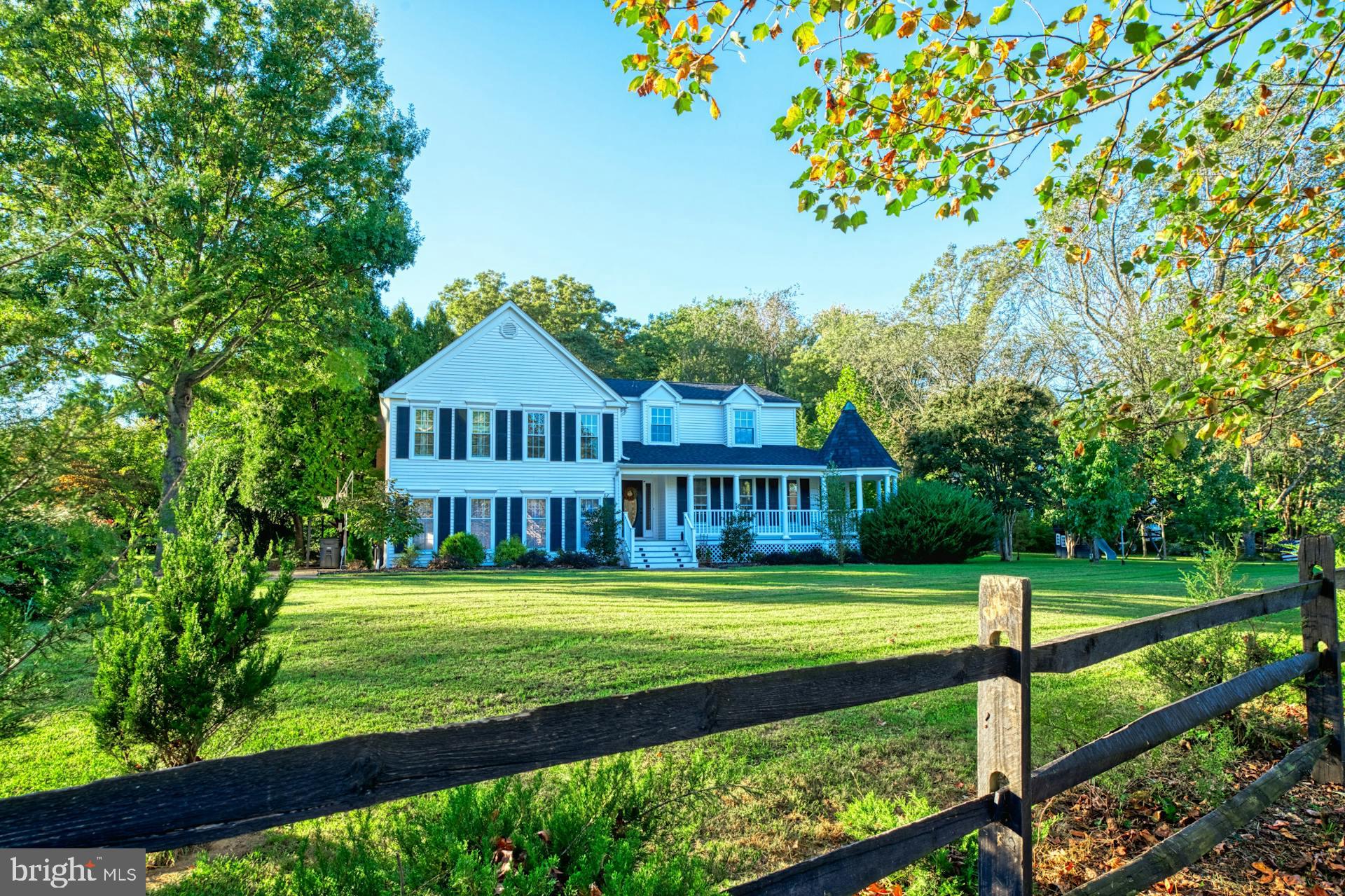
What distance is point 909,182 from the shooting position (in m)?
4.27

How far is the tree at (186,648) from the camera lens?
11.1 feet

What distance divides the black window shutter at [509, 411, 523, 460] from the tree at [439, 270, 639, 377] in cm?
1770

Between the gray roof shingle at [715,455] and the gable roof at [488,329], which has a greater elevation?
the gable roof at [488,329]

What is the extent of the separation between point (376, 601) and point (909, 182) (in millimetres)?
10237

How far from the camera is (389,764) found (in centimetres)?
147

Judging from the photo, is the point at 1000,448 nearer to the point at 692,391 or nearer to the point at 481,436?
the point at 692,391

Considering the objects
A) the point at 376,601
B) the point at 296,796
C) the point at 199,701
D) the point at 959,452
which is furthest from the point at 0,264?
the point at 959,452

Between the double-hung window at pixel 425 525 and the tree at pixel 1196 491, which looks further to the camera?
the tree at pixel 1196 491

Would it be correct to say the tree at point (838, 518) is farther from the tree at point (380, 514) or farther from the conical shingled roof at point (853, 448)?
the tree at point (380, 514)

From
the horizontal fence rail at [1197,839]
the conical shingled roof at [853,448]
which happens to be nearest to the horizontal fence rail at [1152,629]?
the horizontal fence rail at [1197,839]

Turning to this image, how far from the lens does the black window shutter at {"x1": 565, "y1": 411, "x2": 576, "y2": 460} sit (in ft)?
77.5

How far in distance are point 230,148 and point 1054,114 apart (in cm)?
1912

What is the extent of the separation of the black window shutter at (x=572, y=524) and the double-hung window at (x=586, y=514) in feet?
0.37

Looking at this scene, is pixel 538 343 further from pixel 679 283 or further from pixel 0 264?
pixel 679 283
